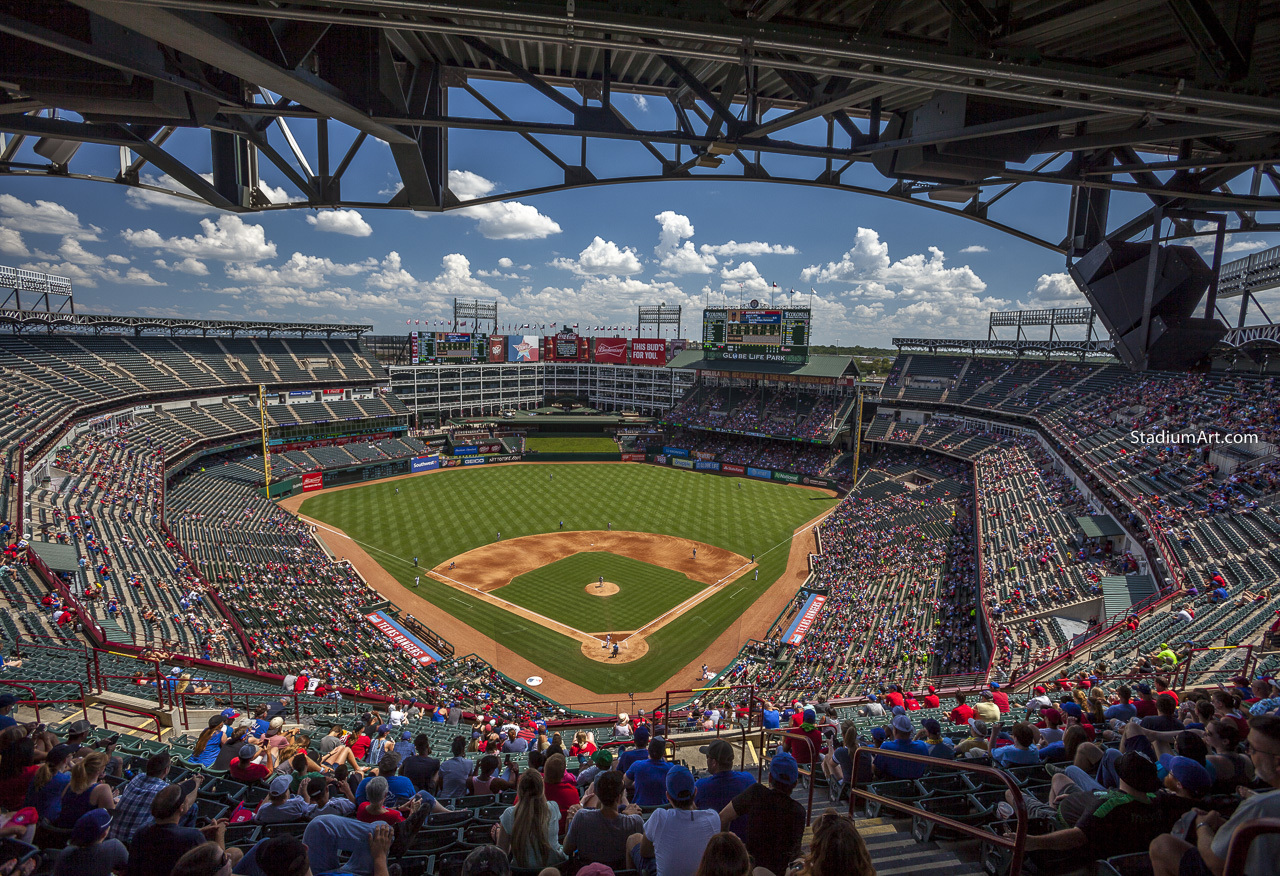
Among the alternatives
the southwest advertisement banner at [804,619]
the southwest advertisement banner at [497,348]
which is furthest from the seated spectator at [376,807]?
the southwest advertisement banner at [497,348]

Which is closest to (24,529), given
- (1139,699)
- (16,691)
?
(16,691)

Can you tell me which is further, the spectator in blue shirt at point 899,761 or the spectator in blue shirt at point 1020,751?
the spectator in blue shirt at point 899,761

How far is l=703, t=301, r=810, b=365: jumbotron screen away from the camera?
55.7 metres

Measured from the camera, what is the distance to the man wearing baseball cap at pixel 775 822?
388 centimetres

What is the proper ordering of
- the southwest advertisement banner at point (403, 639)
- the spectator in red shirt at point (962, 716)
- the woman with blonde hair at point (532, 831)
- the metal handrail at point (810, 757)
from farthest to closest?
the southwest advertisement banner at point (403, 639) → the spectator in red shirt at point (962, 716) → the metal handrail at point (810, 757) → the woman with blonde hair at point (532, 831)

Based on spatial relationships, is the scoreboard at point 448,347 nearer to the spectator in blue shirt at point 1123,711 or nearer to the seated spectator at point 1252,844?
the spectator in blue shirt at point 1123,711

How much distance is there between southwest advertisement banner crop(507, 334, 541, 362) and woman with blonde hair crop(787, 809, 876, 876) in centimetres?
7509

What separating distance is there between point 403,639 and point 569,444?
3843 centimetres

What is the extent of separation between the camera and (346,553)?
3247 centimetres

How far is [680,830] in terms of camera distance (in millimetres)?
3658

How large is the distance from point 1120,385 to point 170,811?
45.0m

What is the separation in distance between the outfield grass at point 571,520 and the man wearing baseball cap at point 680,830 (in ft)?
58.1

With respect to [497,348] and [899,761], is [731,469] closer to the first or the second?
[497,348]

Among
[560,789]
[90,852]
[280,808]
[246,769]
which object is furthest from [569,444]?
[90,852]
